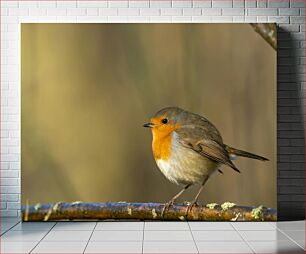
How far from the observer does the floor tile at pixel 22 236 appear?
3845 millimetres

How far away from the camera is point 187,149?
Answer: 171 inches

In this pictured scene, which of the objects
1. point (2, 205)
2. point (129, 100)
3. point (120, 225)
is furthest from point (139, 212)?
point (2, 205)

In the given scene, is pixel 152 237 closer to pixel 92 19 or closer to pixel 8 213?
pixel 8 213

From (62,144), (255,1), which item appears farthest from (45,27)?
(255,1)

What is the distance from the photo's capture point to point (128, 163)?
14.8 ft

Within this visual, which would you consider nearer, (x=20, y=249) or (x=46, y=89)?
(x=20, y=249)

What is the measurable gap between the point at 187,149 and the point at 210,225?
0.61 m

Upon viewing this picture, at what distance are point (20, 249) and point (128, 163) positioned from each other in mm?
1246

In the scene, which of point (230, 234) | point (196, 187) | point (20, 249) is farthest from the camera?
point (196, 187)

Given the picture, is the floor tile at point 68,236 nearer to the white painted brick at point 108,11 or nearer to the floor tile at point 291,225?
the floor tile at point 291,225

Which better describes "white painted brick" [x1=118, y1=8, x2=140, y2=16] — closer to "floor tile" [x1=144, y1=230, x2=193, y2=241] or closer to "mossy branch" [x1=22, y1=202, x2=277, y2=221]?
"mossy branch" [x1=22, y1=202, x2=277, y2=221]

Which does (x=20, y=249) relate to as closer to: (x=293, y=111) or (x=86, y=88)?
(x=86, y=88)

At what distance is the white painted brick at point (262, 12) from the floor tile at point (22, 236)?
7.73 ft

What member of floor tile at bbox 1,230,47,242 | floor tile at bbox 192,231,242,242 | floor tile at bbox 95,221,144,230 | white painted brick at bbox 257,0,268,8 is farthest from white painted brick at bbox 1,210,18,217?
white painted brick at bbox 257,0,268,8
